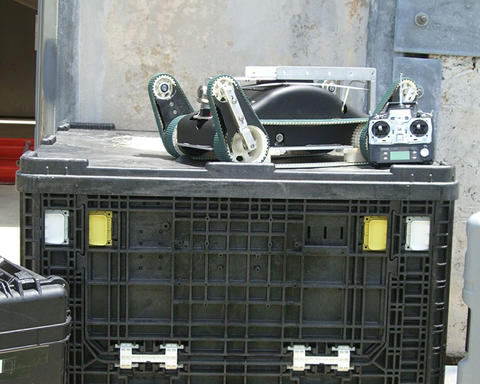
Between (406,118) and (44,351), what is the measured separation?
138 cm

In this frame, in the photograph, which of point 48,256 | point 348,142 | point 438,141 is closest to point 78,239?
point 48,256

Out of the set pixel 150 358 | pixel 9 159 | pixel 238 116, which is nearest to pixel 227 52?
pixel 238 116

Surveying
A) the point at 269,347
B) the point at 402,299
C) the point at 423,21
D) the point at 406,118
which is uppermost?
the point at 423,21

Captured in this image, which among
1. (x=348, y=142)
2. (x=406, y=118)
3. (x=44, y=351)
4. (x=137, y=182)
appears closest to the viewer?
(x=44, y=351)

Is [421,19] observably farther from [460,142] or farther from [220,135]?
[220,135]

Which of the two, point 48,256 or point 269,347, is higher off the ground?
point 48,256

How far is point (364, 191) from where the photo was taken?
95.1 inches

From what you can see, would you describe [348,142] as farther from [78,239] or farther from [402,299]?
[78,239]

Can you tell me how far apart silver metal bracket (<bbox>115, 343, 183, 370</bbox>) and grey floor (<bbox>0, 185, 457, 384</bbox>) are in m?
2.71

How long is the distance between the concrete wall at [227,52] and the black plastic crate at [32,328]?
2228mm

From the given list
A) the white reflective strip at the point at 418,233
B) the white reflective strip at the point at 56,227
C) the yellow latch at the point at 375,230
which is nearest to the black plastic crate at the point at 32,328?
the white reflective strip at the point at 56,227

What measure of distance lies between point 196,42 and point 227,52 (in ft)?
0.58

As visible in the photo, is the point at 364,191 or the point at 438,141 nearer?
the point at 364,191

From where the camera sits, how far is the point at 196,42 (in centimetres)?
430
